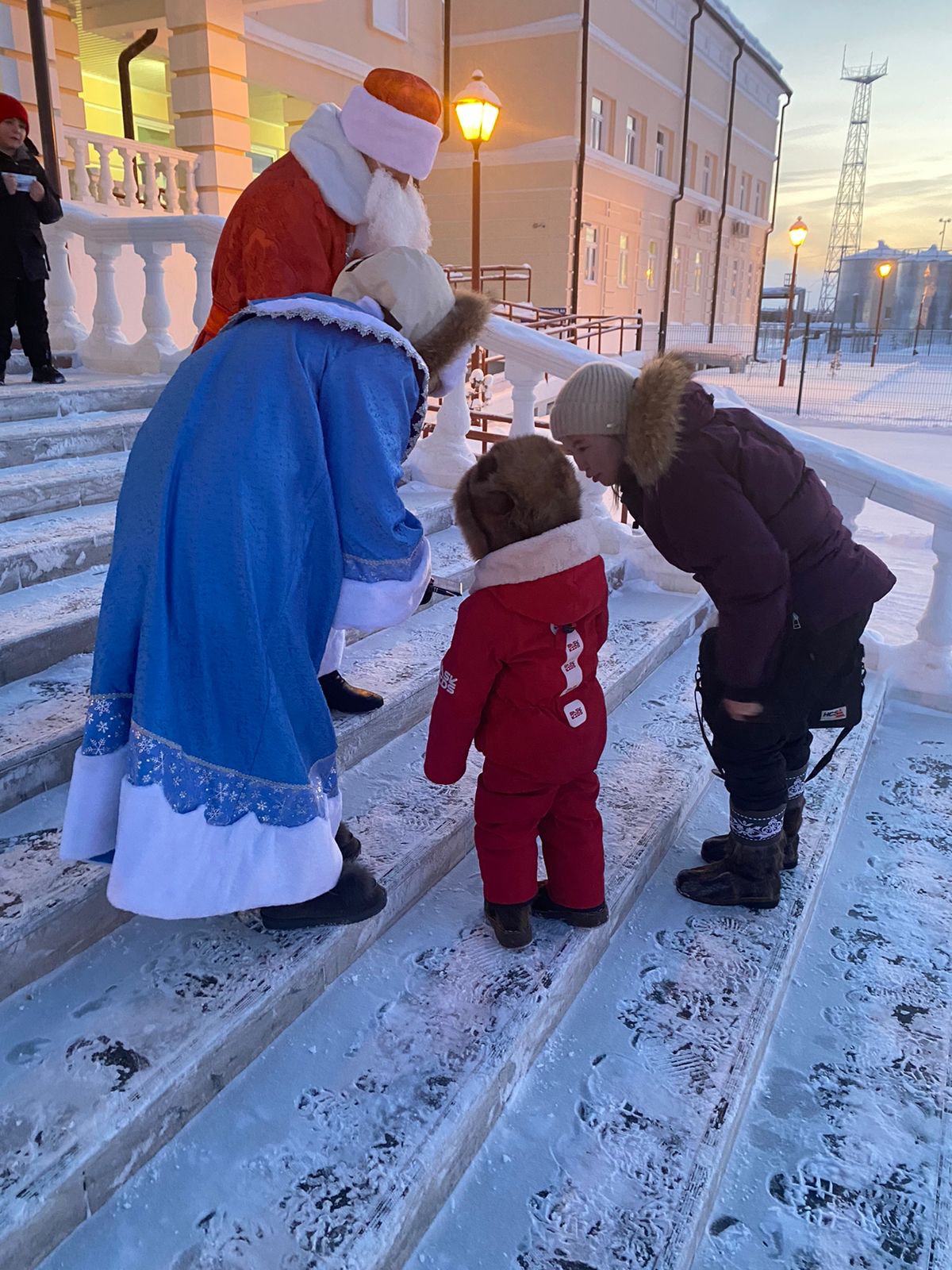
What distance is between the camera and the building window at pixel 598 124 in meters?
20.0

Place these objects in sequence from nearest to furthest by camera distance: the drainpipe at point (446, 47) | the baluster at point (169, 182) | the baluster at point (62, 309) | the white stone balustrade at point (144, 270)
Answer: the white stone balustrade at point (144, 270) < the baluster at point (62, 309) < the baluster at point (169, 182) < the drainpipe at point (446, 47)

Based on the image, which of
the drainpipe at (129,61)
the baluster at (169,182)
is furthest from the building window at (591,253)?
the baluster at (169,182)

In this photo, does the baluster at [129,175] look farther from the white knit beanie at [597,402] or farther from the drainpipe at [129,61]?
the white knit beanie at [597,402]

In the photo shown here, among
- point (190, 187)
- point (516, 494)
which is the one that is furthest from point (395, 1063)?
point (190, 187)

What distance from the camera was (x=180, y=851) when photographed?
5.37 feet

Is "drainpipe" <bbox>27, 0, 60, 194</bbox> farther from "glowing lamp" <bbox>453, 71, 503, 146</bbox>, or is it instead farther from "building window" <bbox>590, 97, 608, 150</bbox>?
"building window" <bbox>590, 97, 608, 150</bbox>

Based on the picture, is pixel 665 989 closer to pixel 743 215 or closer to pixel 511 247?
pixel 511 247

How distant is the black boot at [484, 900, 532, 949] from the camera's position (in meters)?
2.01

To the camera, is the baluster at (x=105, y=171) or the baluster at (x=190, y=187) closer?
the baluster at (x=105, y=171)

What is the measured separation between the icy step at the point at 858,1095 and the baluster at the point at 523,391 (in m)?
2.58

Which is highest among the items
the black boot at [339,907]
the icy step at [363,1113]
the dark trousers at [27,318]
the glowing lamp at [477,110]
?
the glowing lamp at [477,110]

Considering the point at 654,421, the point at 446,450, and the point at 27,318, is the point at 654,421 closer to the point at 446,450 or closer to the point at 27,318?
the point at 446,450

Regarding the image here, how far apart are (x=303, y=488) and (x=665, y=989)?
1422mm

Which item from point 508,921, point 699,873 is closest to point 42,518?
point 508,921
